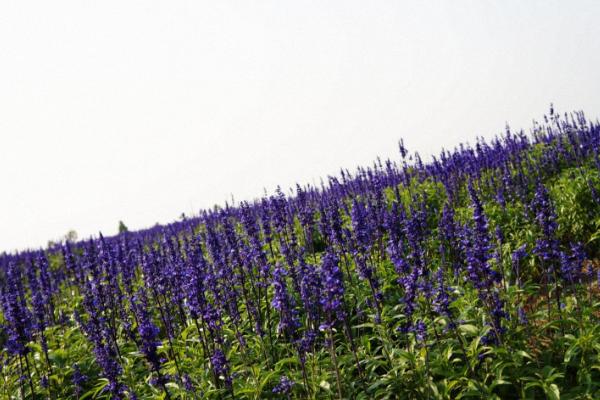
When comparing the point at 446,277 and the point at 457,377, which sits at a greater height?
the point at 446,277

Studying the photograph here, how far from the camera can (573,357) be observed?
231 inches

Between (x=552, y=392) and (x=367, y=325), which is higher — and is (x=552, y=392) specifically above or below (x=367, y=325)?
below

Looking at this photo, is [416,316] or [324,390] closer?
[324,390]

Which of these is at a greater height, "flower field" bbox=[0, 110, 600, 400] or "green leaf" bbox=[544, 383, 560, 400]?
"flower field" bbox=[0, 110, 600, 400]

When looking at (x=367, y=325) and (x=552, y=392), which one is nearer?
(x=552, y=392)

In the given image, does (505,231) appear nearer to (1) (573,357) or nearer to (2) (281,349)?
(1) (573,357)

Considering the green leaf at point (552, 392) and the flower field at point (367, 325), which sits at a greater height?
the flower field at point (367, 325)

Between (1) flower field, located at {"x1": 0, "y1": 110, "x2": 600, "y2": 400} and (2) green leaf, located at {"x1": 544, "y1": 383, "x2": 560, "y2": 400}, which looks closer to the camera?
(2) green leaf, located at {"x1": 544, "y1": 383, "x2": 560, "y2": 400}

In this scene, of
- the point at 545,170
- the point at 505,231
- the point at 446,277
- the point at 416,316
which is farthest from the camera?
the point at 545,170

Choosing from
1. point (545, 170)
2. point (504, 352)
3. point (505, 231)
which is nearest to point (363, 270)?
point (504, 352)

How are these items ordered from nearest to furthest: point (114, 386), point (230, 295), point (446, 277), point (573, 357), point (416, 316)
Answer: point (114, 386) → point (573, 357) → point (416, 316) → point (230, 295) → point (446, 277)

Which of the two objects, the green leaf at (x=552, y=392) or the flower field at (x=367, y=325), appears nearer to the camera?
the green leaf at (x=552, y=392)

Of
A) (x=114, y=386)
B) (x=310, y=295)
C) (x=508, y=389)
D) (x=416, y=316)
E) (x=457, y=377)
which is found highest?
(x=310, y=295)

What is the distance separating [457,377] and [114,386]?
4.68 metres
